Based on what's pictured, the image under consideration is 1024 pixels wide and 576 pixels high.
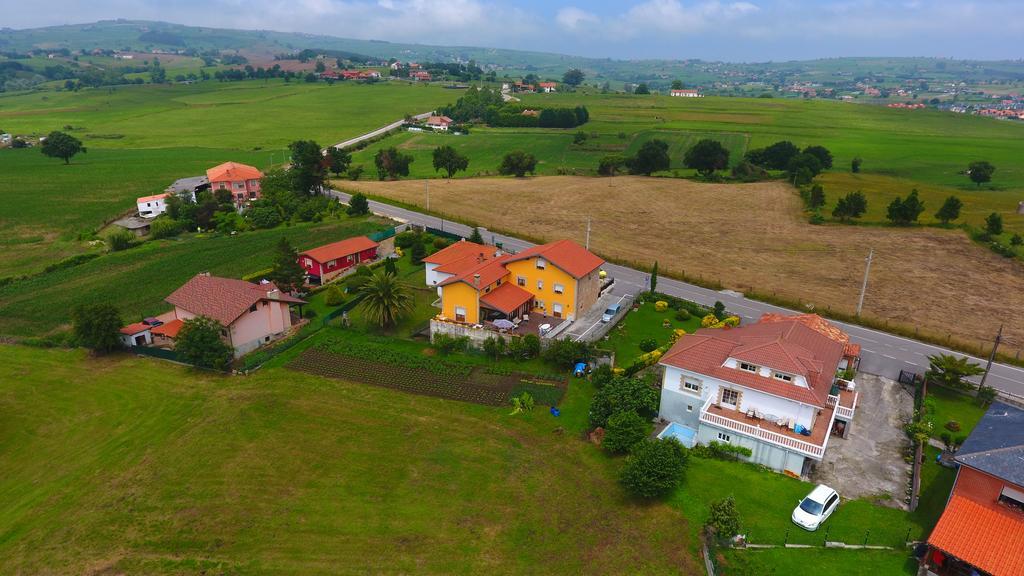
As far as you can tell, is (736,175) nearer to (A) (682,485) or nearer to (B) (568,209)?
(B) (568,209)

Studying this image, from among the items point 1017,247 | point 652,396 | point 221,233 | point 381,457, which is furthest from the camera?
point 221,233

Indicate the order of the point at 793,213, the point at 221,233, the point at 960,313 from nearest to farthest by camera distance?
the point at 960,313 < the point at 221,233 < the point at 793,213

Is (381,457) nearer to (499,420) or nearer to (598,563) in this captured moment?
(499,420)

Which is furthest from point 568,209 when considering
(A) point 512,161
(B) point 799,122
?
(B) point 799,122

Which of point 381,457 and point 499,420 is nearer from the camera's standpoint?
point 381,457

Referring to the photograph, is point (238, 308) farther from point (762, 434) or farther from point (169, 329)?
point (762, 434)

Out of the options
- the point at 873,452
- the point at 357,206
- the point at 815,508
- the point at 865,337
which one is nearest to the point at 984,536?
the point at 815,508

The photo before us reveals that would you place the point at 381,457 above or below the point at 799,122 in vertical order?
below

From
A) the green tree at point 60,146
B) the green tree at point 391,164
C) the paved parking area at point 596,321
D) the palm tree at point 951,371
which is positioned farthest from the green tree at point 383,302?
the green tree at point 60,146
